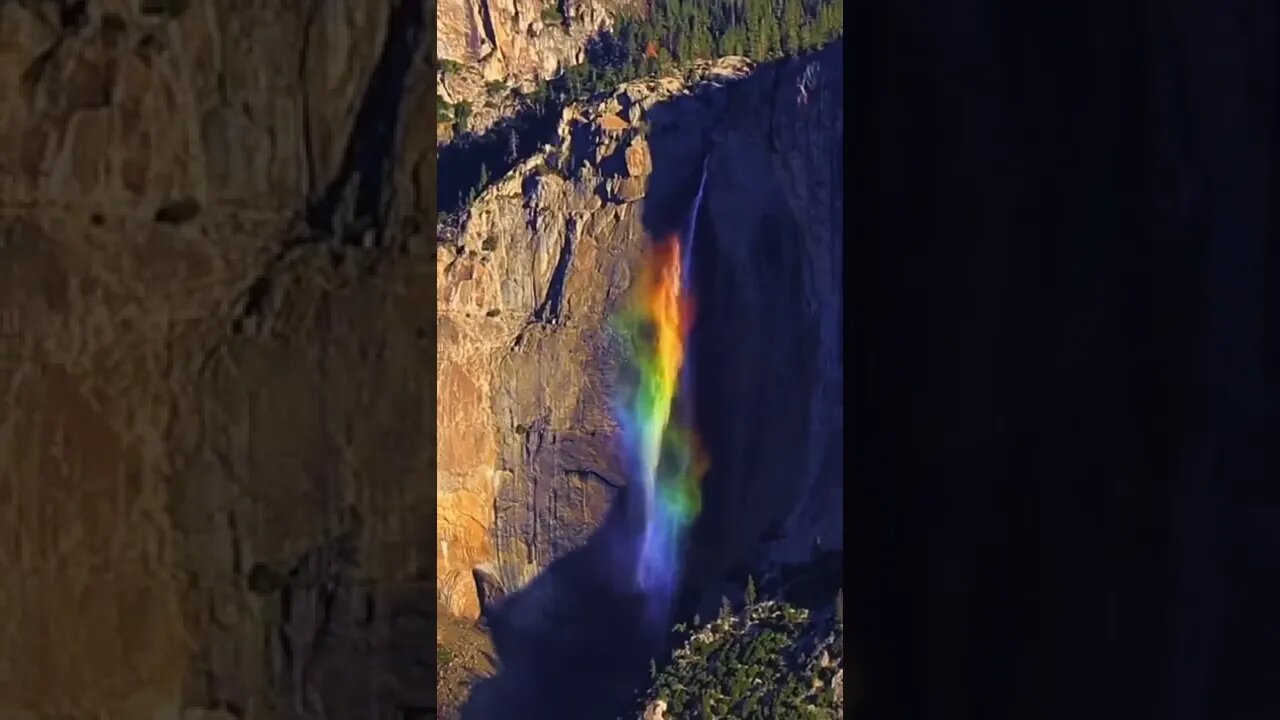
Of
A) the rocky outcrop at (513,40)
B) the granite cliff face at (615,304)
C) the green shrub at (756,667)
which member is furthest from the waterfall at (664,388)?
the rocky outcrop at (513,40)

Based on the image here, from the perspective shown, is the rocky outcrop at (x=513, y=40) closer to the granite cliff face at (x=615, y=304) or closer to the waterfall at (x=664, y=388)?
the granite cliff face at (x=615, y=304)

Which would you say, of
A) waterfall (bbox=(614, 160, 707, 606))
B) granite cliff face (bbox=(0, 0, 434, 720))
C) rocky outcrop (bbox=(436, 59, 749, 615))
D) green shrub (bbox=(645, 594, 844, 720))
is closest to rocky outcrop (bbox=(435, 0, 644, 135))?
rocky outcrop (bbox=(436, 59, 749, 615))

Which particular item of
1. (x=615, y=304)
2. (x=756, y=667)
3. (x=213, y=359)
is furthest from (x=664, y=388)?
(x=213, y=359)
